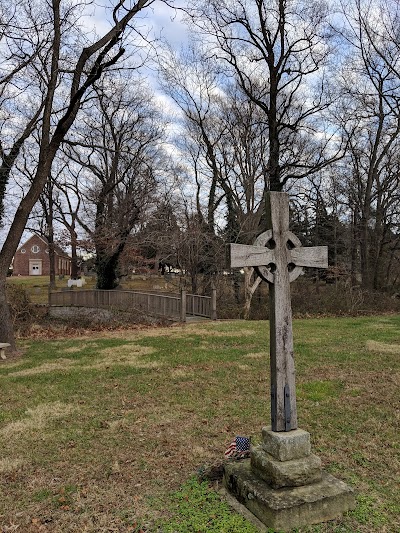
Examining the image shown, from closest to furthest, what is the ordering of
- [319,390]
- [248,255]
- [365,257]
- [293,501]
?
[293,501] < [248,255] < [319,390] < [365,257]

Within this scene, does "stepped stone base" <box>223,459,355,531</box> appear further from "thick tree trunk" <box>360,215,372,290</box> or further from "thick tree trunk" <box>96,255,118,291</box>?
"thick tree trunk" <box>96,255,118,291</box>

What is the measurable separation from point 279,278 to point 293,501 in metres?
1.60

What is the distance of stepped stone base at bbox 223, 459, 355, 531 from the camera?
116 inches

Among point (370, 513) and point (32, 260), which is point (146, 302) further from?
point (32, 260)

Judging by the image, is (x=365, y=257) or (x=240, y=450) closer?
(x=240, y=450)

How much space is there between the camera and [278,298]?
3443 mm

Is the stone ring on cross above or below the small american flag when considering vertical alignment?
above

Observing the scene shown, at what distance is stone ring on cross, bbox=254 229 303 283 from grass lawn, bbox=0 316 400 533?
5.81 ft

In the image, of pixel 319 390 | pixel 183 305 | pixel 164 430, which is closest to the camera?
pixel 164 430

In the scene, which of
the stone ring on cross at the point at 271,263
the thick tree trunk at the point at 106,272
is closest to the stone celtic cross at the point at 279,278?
the stone ring on cross at the point at 271,263

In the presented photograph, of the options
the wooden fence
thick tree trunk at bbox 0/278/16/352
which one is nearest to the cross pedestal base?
thick tree trunk at bbox 0/278/16/352

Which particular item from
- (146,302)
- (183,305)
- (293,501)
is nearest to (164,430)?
(293,501)

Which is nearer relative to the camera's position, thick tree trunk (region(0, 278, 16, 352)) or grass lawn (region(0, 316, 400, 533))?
grass lawn (region(0, 316, 400, 533))

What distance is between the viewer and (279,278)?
3.47m
